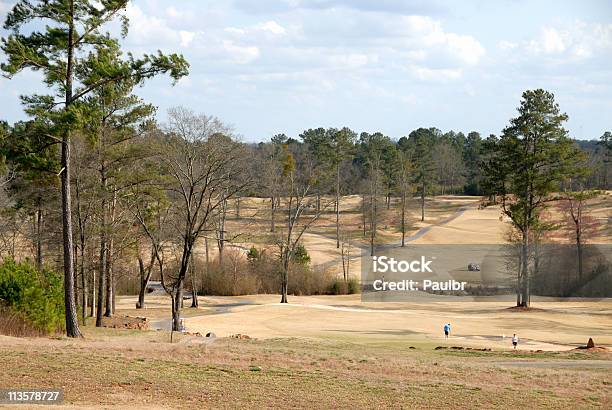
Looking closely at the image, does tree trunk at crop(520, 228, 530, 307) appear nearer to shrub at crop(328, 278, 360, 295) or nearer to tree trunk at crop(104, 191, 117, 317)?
shrub at crop(328, 278, 360, 295)

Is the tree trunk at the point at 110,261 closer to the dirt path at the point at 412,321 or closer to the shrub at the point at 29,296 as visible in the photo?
the dirt path at the point at 412,321

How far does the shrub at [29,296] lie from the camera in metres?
21.9

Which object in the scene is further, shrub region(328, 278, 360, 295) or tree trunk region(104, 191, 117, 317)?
shrub region(328, 278, 360, 295)

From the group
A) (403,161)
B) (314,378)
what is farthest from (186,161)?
(403,161)

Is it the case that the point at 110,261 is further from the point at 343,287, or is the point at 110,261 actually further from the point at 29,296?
the point at 343,287

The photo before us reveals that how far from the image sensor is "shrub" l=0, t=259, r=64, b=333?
72.0ft

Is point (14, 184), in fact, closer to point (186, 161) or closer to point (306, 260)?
point (186, 161)

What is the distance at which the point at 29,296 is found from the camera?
2222 cm

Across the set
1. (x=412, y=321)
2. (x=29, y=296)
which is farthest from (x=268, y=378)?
(x=412, y=321)

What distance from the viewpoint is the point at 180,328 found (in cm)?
3331

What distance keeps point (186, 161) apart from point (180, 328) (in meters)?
8.09

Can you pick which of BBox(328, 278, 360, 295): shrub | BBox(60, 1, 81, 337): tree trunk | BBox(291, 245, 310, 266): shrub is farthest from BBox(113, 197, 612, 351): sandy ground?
BBox(60, 1, 81, 337): tree trunk

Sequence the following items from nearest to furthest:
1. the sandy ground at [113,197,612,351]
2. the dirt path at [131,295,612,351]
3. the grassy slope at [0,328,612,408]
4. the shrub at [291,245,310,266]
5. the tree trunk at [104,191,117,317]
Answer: the grassy slope at [0,328,612,408]
the tree trunk at [104,191,117,317]
the dirt path at [131,295,612,351]
the sandy ground at [113,197,612,351]
the shrub at [291,245,310,266]

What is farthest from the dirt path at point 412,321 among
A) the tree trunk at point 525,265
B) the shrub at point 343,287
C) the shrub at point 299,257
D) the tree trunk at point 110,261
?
the shrub at point 299,257
